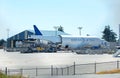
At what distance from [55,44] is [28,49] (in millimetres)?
16044

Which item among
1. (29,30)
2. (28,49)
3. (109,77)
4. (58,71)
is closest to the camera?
(109,77)

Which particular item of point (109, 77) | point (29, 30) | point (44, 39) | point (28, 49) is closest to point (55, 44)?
point (44, 39)

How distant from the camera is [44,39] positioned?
15838cm

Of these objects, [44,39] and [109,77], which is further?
[44,39]

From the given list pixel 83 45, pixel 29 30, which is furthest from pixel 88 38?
pixel 29 30

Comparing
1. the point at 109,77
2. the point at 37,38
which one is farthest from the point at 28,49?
the point at 109,77

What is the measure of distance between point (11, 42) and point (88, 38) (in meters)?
54.5

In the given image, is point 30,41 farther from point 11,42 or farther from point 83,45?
point 11,42

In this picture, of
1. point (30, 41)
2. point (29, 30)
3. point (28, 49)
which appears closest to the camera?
point (28, 49)

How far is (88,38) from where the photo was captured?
520 ft

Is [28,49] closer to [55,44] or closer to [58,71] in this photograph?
[55,44]

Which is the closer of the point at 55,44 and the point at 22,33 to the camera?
the point at 55,44

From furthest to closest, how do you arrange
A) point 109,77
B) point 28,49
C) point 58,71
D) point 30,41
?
point 30,41 < point 28,49 < point 58,71 < point 109,77

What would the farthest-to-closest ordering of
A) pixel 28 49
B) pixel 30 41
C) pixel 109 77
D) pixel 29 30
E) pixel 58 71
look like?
1. pixel 29 30
2. pixel 30 41
3. pixel 28 49
4. pixel 58 71
5. pixel 109 77
